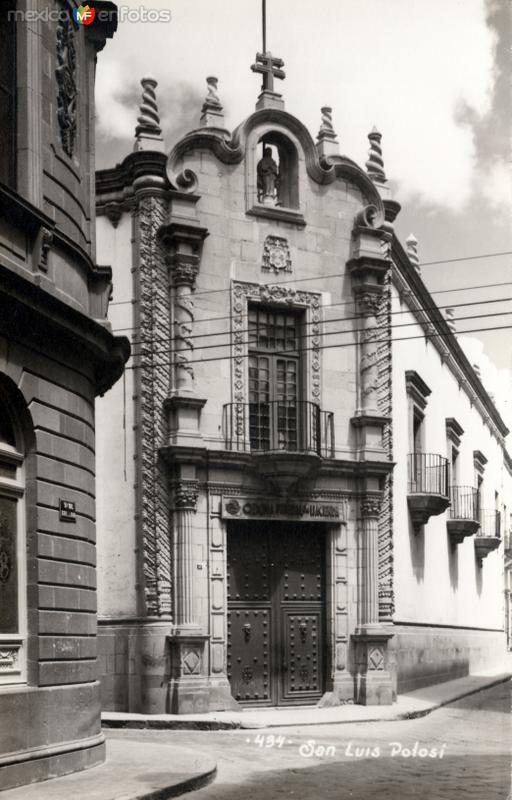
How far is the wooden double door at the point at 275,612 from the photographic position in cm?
2248

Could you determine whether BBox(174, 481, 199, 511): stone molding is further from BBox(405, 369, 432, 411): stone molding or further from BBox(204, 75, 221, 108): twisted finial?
BBox(405, 369, 432, 411): stone molding

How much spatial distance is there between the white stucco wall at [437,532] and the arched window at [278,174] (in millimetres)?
4081

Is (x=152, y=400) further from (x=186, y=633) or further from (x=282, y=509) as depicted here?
(x=186, y=633)

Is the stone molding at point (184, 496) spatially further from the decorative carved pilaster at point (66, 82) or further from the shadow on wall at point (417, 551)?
the decorative carved pilaster at point (66, 82)

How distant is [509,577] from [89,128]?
4597 centimetres

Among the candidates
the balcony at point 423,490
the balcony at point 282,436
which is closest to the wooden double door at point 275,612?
the balcony at point 282,436

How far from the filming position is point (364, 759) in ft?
49.7

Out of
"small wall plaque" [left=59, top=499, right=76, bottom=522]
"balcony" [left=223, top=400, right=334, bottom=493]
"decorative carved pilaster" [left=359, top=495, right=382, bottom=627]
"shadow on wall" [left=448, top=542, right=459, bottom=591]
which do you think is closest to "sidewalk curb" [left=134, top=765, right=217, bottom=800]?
"small wall plaque" [left=59, top=499, right=76, bottom=522]

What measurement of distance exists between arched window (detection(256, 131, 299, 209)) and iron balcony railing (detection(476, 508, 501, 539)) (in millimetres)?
17734

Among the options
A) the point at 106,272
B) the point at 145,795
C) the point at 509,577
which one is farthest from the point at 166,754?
the point at 509,577

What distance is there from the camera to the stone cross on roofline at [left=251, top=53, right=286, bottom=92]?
2427 centimetres

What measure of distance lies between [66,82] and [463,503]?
24408mm

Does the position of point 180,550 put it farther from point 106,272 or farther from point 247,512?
point 106,272

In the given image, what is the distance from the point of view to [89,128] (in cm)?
1507
